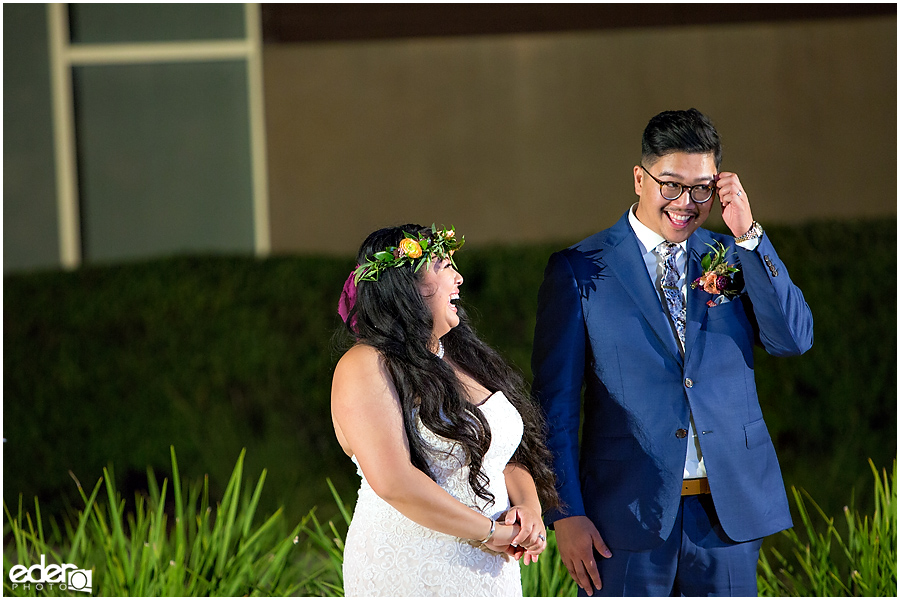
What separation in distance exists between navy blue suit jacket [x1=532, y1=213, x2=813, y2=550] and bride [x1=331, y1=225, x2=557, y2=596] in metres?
0.15

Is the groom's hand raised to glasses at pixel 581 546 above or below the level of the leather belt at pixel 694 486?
below

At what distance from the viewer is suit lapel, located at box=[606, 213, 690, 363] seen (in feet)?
8.54

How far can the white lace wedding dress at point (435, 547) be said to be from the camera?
246 cm

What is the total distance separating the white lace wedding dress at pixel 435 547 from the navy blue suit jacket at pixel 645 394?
0.20 meters

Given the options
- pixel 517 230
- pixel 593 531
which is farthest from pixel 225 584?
pixel 517 230

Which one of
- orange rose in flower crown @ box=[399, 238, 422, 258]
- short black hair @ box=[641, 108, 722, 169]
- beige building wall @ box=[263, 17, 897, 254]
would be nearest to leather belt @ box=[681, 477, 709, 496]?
short black hair @ box=[641, 108, 722, 169]

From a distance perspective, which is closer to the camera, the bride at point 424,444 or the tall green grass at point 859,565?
the bride at point 424,444

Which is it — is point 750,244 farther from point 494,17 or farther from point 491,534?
point 494,17

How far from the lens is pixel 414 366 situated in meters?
2.38

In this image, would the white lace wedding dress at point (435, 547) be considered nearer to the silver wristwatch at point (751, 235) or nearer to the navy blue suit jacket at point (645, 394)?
the navy blue suit jacket at point (645, 394)

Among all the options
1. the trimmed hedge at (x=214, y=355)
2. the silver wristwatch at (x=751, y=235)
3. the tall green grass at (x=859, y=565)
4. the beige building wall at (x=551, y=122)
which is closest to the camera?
the silver wristwatch at (x=751, y=235)

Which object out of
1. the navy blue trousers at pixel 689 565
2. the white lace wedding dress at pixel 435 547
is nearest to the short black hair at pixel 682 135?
the white lace wedding dress at pixel 435 547

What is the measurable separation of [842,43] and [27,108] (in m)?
6.17

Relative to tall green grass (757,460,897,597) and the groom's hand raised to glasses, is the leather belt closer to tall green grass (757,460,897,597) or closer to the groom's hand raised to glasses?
the groom's hand raised to glasses
